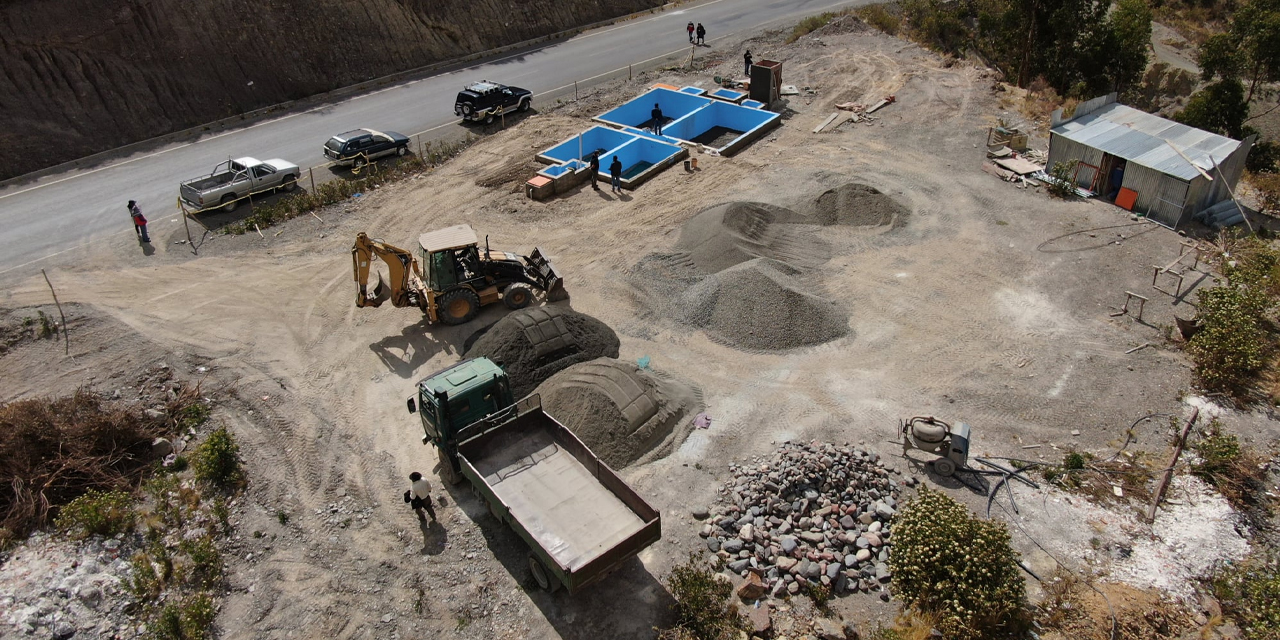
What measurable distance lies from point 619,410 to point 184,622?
25.9ft

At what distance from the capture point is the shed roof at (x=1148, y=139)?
23.0m

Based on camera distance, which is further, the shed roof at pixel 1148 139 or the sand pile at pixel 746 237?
the shed roof at pixel 1148 139

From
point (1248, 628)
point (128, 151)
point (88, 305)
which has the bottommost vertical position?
point (1248, 628)

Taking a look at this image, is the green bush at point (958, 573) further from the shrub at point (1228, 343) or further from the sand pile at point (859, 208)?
the sand pile at point (859, 208)

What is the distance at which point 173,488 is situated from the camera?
14.3 metres

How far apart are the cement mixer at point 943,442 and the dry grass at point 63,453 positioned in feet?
48.8

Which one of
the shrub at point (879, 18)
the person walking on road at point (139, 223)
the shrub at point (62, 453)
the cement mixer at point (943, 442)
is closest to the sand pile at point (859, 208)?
the cement mixer at point (943, 442)

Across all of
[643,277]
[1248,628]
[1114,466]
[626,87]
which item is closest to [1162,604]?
[1248,628]

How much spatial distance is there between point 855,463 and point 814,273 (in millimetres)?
8065

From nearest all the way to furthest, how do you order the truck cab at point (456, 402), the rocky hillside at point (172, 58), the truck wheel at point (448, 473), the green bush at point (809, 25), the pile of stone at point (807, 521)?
the pile of stone at point (807, 521) → the truck cab at point (456, 402) → the truck wheel at point (448, 473) → the rocky hillside at point (172, 58) → the green bush at point (809, 25)

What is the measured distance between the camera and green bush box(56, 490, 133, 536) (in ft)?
42.6

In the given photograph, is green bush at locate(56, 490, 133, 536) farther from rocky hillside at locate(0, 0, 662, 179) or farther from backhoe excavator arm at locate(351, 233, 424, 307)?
rocky hillside at locate(0, 0, 662, 179)

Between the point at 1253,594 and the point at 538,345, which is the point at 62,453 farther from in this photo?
the point at 1253,594

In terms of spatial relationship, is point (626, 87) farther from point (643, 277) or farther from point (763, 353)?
point (763, 353)
